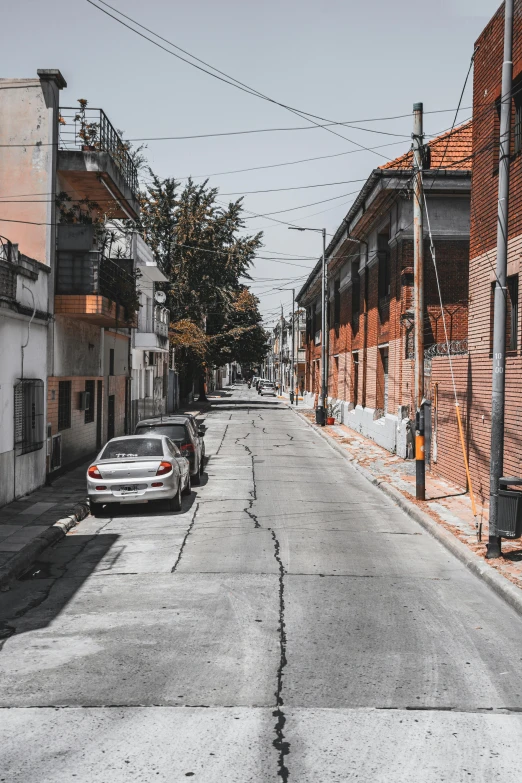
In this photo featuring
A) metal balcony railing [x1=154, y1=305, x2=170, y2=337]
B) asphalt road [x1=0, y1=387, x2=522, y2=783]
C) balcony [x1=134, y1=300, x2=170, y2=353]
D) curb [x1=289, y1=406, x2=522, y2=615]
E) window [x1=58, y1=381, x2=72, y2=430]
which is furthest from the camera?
metal balcony railing [x1=154, y1=305, x2=170, y2=337]

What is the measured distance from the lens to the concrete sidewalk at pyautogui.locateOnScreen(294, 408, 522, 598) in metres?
10.8

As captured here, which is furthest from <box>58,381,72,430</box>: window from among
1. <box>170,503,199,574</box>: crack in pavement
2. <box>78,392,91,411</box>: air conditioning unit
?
<box>170,503,199,574</box>: crack in pavement

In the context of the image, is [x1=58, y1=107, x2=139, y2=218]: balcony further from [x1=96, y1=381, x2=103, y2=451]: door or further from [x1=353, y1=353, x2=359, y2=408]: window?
[x1=353, y1=353, x2=359, y2=408]: window

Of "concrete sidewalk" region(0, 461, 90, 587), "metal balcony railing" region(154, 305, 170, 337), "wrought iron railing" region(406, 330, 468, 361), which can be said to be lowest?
"concrete sidewalk" region(0, 461, 90, 587)

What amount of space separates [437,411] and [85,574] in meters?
11.7

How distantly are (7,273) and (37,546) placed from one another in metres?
5.88

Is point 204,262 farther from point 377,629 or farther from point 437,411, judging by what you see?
point 377,629

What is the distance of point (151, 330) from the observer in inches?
1422

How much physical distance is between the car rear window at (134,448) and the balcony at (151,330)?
1844cm

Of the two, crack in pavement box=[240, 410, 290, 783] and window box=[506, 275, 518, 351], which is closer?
crack in pavement box=[240, 410, 290, 783]

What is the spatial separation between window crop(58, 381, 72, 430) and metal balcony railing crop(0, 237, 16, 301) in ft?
17.4

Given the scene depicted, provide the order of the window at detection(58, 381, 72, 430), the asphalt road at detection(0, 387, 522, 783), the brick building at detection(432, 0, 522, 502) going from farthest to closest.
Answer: the window at detection(58, 381, 72, 430), the brick building at detection(432, 0, 522, 502), the asphalt road at detection(0, 387, 522, 783)

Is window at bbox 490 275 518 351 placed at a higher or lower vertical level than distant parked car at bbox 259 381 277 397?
higher

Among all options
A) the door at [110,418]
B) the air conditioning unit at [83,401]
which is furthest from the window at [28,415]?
the door at [110,418]
